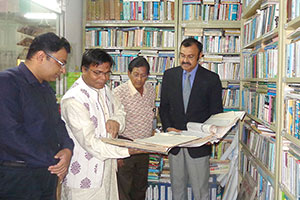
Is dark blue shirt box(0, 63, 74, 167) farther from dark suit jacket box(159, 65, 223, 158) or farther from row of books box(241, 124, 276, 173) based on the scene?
row of books box(241, 124, 276, 173)

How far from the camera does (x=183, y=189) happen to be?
264cm

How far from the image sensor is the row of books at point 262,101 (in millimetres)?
2123

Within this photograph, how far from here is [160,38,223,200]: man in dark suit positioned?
2.50 metres

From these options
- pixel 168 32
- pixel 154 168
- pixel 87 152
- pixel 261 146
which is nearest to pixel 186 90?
pixel 261 146

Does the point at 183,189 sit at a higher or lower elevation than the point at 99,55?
lower

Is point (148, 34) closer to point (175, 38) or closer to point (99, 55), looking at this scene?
point (175, 38)

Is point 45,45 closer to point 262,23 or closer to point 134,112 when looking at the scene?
point 134,112

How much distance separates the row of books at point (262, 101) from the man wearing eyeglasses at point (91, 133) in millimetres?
1175

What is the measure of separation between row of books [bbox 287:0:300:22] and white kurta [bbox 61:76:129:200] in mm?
1304

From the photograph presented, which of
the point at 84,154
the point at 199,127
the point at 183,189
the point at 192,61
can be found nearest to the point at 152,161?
the point at 183,189

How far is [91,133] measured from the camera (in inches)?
58.7

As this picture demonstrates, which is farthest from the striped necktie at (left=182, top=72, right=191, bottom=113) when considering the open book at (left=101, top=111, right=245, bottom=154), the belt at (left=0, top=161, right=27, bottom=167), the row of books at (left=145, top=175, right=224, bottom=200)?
the belt at (left=0, top=161, right=27, bottom=167)

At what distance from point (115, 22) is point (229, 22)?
1530 millimetres

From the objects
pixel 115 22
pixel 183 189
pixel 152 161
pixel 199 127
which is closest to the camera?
pixel 199 127
